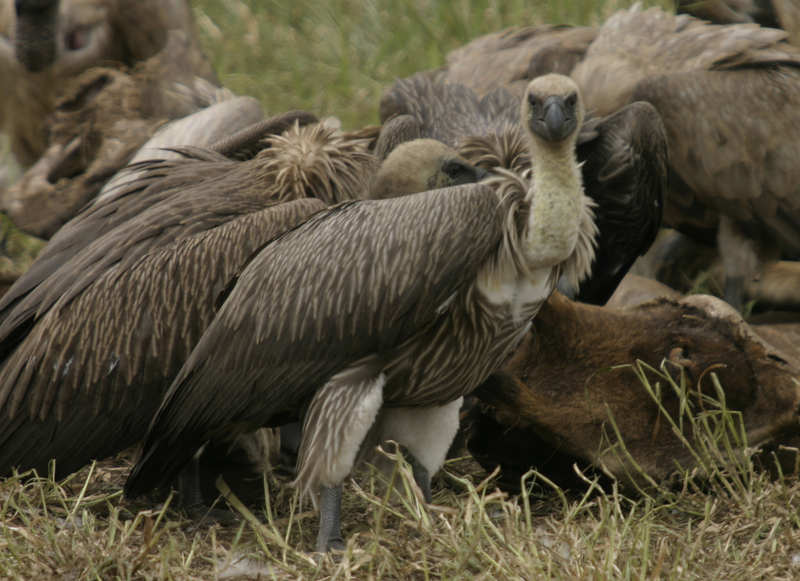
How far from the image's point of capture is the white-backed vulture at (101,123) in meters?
5.42

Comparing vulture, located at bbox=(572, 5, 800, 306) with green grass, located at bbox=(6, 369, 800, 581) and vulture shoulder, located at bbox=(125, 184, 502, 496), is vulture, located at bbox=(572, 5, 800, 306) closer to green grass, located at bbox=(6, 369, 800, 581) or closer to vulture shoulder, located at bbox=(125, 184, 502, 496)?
green grass, located at bbox=(6, 369, 800, 581)

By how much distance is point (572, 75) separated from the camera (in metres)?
5.32

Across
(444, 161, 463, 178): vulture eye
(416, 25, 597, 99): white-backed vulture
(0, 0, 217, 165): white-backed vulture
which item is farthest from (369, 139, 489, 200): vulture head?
(0, 0, 217, 165): white-backed vulture

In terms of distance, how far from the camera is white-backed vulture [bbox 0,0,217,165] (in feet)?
21.1

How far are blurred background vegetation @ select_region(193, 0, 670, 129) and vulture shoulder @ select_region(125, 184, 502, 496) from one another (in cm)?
439

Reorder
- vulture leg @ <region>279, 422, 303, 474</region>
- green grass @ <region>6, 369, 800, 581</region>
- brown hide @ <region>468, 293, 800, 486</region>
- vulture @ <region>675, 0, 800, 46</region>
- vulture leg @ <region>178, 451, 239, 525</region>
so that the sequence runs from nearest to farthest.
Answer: green grass @ <region>6, 369, 800, 581</region>, brown hide @ <region>468, 293, 800, 486</region>, vulture leg @ <region>178, 451, 239, 525</region>, vulture leg @ <region>279, 422, 303, 474</region>, vulture @ <region>675, 0, 800, 46</region>

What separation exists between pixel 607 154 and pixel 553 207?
1698 millimetres

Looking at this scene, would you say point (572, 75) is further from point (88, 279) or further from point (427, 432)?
point (88, 279)

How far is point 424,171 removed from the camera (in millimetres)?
3414

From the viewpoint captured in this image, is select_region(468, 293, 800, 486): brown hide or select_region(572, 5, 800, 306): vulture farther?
select_region(572, 5, 800, 306): vulture

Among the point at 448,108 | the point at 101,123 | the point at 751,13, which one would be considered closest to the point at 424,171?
the point at 448,108

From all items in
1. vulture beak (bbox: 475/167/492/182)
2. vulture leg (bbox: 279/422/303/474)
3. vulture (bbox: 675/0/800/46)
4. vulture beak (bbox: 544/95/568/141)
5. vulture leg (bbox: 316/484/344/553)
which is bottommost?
vulture leg (bbox: 279/422/303/474)

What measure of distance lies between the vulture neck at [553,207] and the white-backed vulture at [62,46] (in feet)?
13.7

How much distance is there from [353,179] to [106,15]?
359 centimetres
